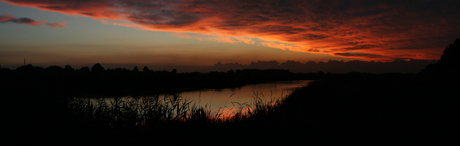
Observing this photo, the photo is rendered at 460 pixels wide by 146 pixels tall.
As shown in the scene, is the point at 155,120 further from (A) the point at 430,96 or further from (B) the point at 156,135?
(A) the point at 430,96

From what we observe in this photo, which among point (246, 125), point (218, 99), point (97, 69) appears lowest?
point (218, 99)

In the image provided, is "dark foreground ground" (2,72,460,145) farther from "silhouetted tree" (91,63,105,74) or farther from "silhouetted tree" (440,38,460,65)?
"silhouetted tree" (91,63,105,74)

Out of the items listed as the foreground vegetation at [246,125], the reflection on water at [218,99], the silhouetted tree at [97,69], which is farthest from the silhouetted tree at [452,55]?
the silhouetted tree at [97,69]

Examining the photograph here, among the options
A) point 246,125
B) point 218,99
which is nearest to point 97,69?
point 218,99

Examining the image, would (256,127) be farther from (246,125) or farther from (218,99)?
(218,99)

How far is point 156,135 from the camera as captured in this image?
7484 mm

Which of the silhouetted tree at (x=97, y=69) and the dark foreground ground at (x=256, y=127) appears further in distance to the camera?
the silhouetted tree at (x=97, y=69)

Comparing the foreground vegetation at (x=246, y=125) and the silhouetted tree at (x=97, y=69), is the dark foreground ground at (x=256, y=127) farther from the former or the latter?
the silhouetted tree at (x=97, y=69)

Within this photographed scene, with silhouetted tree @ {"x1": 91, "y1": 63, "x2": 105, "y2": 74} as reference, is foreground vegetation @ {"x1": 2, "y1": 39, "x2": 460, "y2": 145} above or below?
below

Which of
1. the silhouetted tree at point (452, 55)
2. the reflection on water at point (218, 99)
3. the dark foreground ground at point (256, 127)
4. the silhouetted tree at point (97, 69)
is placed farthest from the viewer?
the silhouetted tree at point (97, 69)

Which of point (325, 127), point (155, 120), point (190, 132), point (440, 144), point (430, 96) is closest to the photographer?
point (440, 144)

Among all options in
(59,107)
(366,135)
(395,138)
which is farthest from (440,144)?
(59,107)

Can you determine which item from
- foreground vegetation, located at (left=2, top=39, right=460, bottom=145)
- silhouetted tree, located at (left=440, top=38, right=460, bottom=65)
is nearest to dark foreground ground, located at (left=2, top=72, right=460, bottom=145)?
foreground vegetation, located at (left=2, top=39, right=460, bottom=145)

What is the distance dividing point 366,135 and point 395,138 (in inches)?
28.2
